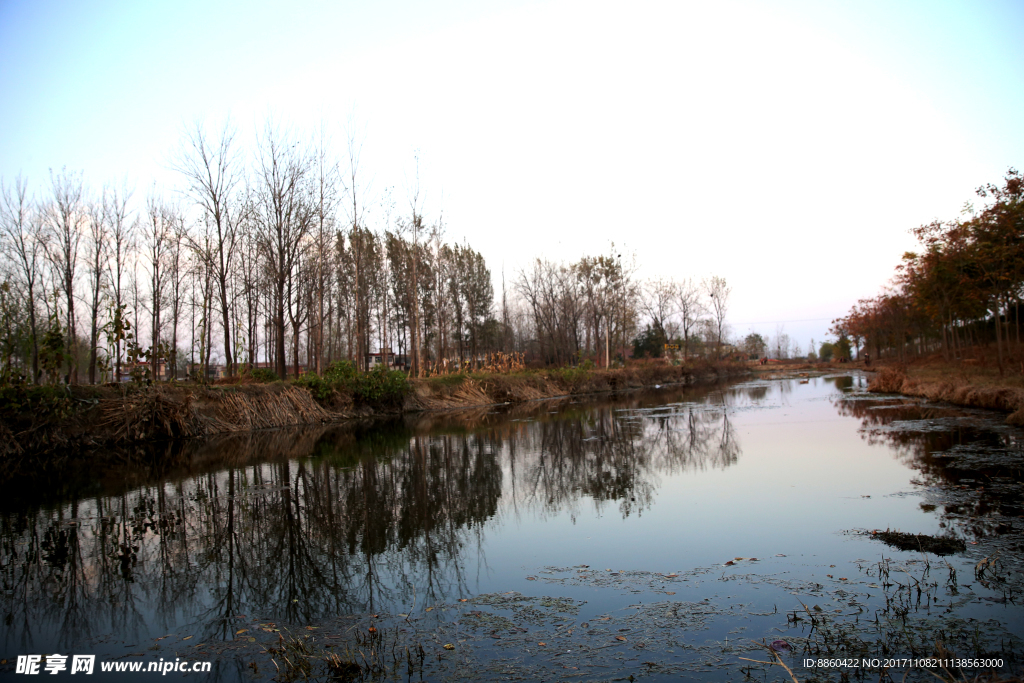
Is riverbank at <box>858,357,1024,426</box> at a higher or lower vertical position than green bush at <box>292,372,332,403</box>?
lower

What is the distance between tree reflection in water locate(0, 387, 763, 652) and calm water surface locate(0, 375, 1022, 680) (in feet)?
0.11

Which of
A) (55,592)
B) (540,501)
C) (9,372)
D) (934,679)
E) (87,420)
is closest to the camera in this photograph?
(934,679)

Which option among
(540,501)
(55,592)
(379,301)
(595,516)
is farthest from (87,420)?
(379,301)

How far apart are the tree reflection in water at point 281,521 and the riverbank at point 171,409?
5.34ft

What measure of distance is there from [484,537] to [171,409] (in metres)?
12.4

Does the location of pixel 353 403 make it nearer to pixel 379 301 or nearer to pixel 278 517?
pixel 278 517

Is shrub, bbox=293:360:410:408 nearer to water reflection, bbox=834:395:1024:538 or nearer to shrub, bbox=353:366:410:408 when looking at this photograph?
shrub, bbox=353:366:410:408

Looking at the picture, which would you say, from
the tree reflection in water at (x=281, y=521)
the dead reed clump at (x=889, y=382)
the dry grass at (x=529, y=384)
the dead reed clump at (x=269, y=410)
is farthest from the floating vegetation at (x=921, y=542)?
the dead reed clump at (x=889, y=382)

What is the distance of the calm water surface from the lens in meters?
4.02

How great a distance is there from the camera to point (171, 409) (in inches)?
594

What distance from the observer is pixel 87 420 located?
1380cm

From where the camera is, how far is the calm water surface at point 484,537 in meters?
4.02

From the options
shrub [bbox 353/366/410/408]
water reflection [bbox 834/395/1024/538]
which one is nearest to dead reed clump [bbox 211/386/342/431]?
shrub [bbox 353/366/410/408]

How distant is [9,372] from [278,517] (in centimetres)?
938
